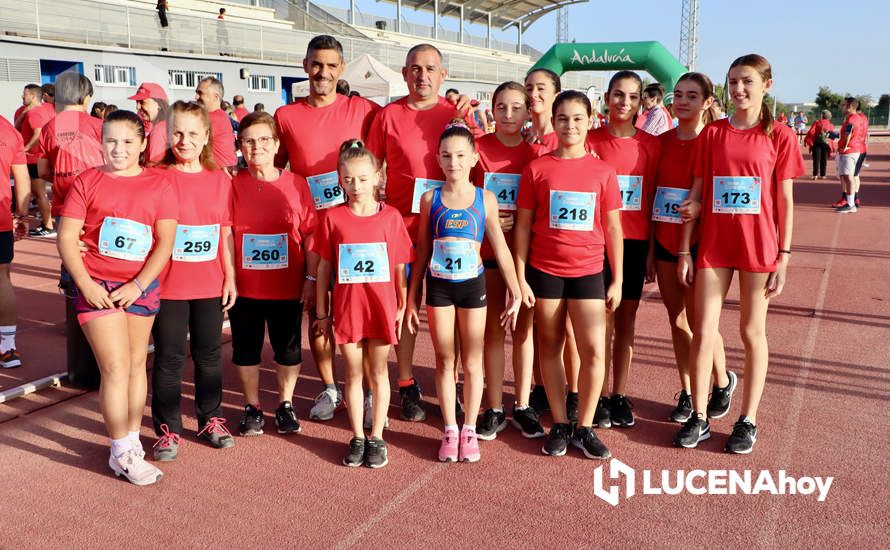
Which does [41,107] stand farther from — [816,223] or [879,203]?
[879,203]

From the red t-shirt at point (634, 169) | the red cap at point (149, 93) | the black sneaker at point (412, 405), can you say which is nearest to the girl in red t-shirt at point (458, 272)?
the black sneaker at point (412, 405)

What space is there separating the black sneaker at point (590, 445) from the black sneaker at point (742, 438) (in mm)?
645

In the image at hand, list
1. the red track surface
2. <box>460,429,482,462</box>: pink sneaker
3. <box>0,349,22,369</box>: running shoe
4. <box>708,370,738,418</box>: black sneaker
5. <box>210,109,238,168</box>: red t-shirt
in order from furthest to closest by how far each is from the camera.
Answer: <box>0,349,22,369</box>: running shoe, <box>210,109,238,168</box>: red t-shirt, <box>708,370,738,418</box>: black sneaker, <box>460,429,482,462</box>: pink sneaker, the red track surface

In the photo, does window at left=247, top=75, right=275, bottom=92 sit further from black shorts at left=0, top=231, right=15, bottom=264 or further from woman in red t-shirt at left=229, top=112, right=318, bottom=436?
woman in red t-shirt at left=229, top=112, right=318, bottom=436

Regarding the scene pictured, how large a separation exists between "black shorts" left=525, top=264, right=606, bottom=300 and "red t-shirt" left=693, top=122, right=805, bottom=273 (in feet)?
1.94

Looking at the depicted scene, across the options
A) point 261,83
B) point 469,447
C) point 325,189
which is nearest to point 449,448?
point 469,447

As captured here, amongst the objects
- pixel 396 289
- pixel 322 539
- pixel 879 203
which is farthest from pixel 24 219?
pixel 879 203

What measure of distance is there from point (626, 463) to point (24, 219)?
13.7 feet

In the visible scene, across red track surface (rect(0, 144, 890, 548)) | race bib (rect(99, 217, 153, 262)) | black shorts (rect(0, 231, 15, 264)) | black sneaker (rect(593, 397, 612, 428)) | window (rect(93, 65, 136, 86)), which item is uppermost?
window (rect(93, 65, 136, 86))

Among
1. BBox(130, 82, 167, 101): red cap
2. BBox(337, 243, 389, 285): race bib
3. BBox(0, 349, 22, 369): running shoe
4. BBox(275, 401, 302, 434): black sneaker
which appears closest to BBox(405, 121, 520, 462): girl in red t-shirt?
BBox(337, 243, 389, 285): race bib

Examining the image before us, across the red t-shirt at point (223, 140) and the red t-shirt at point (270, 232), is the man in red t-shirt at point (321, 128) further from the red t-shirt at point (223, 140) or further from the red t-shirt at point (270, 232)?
the red t-shirt at point (223, 140)

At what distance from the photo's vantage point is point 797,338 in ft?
19.2

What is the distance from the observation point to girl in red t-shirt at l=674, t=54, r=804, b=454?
358 cm

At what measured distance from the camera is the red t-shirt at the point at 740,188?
357cm
